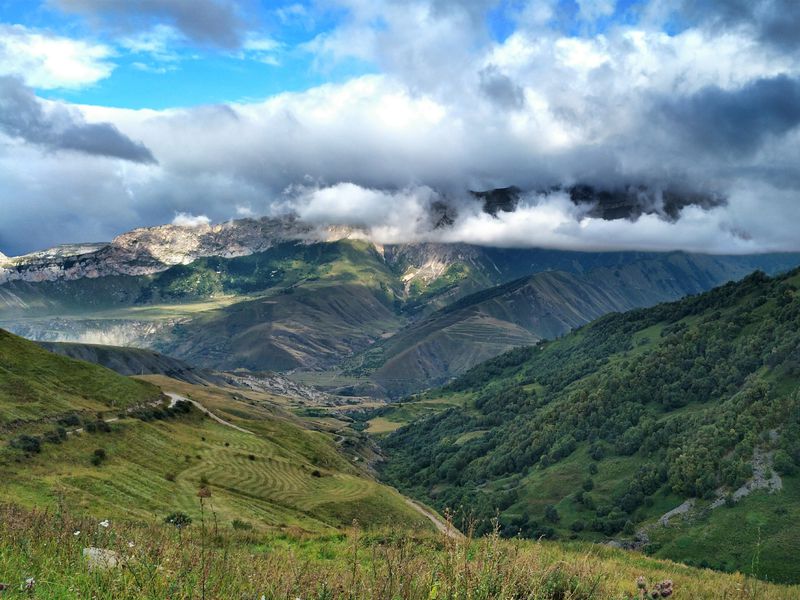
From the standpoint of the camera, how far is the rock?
1084 centimetres

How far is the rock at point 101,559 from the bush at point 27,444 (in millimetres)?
76043

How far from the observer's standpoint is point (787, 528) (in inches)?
4825

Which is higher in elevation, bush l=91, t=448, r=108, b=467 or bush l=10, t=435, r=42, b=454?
bush l=10, t=435, r=42, b=454

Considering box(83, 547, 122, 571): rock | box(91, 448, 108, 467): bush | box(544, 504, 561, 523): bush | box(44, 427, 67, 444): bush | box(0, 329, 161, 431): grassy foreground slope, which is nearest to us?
box(83, 547, 122, 571): rock

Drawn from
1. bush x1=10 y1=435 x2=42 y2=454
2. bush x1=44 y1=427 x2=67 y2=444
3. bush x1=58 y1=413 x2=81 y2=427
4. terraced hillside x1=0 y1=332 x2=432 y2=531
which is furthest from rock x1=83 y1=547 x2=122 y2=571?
bush x1=58 y1=413 x2=81 y2=427

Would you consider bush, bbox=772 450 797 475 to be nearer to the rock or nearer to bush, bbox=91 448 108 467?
bush, bbox=91 448 108 467

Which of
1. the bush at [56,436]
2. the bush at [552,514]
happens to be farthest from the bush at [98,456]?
the bush at [552,514]

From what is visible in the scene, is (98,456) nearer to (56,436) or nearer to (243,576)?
(56,436)

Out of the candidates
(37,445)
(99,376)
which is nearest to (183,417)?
(99,376)

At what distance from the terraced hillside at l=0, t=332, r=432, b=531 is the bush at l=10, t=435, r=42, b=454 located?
182 mm

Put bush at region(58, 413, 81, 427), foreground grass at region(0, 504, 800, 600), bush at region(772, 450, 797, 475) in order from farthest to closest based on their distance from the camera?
bush at region(772, 450, 797, 475)
bush at region(58, 413, 81, 427)
foreground grass at region(0, 504, 800, 600)

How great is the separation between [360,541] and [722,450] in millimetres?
173271

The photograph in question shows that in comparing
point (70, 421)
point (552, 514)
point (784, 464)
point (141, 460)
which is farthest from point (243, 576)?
point (552, 514)

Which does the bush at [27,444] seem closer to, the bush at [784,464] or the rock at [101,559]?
the rock at [101,559]
